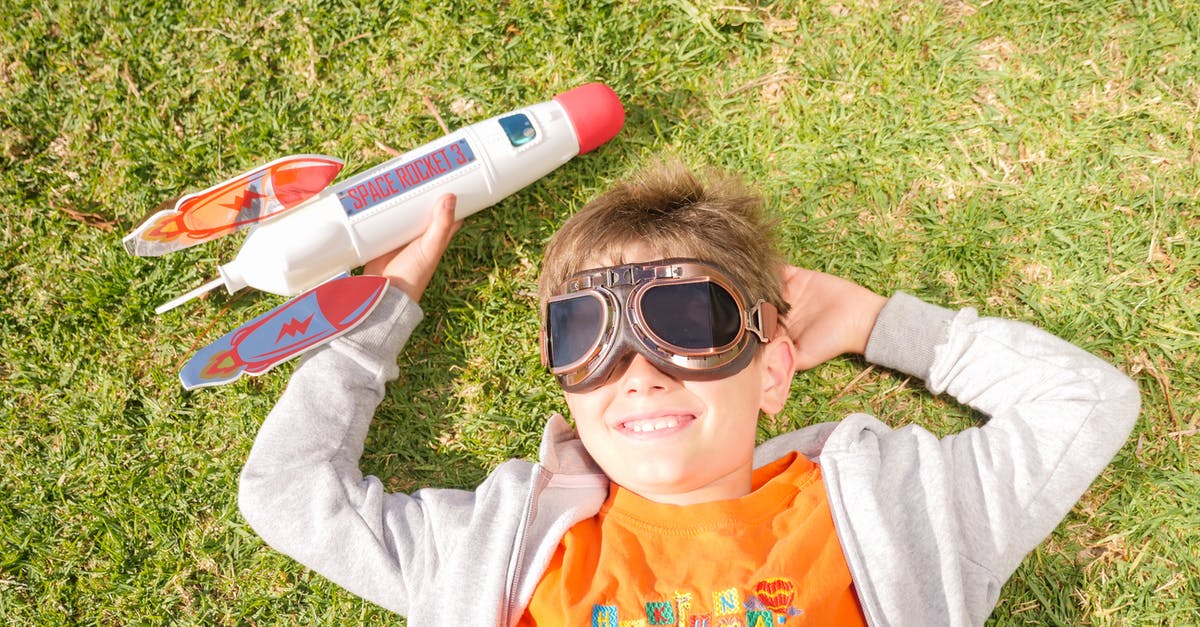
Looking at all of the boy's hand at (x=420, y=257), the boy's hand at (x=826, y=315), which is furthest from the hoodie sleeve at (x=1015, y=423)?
the boy's hand at (x=420, y=257)

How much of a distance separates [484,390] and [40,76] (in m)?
2.46

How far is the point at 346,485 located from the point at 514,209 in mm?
1371

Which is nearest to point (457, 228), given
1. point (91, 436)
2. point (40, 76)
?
point (91, 436)

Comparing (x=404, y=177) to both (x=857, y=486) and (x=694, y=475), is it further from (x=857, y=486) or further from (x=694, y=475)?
(x=857, y=486)

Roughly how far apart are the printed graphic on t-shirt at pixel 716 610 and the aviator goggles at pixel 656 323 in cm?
70

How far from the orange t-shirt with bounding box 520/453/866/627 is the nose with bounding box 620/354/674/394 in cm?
46

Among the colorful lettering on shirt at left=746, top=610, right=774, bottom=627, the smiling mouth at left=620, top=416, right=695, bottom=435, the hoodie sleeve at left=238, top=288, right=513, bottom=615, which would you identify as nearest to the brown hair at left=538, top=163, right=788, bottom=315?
the smiling mouth at left=620, top=416, right=695, bottom=435

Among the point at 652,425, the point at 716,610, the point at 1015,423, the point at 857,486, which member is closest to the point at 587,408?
the point at 652,425

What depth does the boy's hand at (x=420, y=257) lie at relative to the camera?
3.56 metres

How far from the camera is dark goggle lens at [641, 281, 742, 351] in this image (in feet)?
9.57

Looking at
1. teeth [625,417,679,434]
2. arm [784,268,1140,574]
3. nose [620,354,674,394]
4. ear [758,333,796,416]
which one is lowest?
arm [784,268,1140,574]

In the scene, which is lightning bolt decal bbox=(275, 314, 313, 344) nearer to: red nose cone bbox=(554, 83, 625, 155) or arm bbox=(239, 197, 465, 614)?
arm bbox=(239, 197, 465, 614)

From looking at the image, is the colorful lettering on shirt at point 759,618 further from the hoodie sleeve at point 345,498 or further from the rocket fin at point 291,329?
the rocket fin at point 291,329

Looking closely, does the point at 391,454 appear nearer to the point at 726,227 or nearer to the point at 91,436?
the point at 91,436
